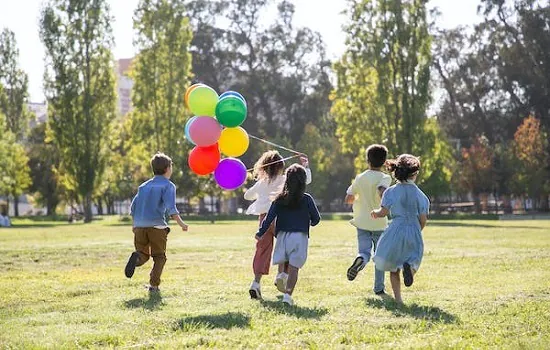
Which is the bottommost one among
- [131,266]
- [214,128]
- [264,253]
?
[131,266]

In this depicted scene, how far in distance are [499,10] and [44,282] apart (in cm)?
5265

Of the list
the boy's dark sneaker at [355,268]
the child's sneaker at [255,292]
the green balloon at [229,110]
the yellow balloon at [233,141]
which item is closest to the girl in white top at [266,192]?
the child's sneaker at [255,292]

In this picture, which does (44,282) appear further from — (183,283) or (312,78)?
(312,78)

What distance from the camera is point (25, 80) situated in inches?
2596

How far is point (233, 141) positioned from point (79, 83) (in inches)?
1616

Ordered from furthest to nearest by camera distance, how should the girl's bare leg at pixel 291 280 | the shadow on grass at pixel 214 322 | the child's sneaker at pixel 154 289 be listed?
the child's sneaker at pixel 154 289 → the girl's bare leg at pixel 291 280 → the shadow on grass at pixel 214 322

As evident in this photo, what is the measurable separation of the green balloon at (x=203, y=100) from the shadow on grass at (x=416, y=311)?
3.84 meters

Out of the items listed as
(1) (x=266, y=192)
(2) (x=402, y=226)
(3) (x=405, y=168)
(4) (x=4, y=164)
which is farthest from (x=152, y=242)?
(4) (x=4, y=164)

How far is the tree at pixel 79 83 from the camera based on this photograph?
4972cm

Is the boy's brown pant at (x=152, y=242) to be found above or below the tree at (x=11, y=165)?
below

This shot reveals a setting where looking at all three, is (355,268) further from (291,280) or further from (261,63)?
(261,63)

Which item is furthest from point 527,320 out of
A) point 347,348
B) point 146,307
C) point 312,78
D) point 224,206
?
point 224,206

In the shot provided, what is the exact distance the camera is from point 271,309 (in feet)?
25.7

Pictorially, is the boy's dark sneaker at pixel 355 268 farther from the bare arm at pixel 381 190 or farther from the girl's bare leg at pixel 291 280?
the bare arm at pixel 381 190
